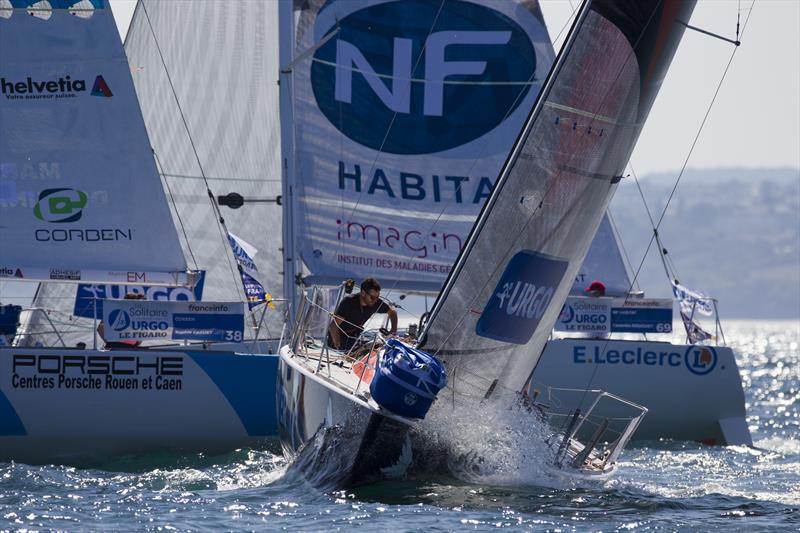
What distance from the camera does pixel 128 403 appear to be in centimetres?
1131

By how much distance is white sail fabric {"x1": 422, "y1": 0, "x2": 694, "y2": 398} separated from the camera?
27.5 feet

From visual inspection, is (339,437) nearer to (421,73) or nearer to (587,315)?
(587,315)

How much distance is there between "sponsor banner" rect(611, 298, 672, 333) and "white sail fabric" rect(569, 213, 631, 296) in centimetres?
84

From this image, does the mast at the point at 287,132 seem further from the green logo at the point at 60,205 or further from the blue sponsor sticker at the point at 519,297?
the blue sponsor sticker at the point at 519,297

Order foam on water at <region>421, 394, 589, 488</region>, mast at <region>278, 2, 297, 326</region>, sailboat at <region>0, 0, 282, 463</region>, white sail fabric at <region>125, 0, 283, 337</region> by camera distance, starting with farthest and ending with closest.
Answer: white sail fabric at <region>125, 0, 283, 337</region>, mast at <region>278, 2, 297, 326</region>, sailboat at <region>0, 0, 282, 463</region>, foam on water at <region>421, 394, 589, 488</region>

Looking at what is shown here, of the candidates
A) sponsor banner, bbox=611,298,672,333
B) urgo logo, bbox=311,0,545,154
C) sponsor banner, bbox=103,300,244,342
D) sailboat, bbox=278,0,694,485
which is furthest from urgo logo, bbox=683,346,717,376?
sailboat, bbox=278,0,694,485

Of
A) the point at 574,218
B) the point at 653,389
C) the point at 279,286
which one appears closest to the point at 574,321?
the point at 653,389

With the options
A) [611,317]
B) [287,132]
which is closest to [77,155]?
[287,132]

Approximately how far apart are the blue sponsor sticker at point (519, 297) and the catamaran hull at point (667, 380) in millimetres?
5055

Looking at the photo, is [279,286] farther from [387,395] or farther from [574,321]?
[387,395]

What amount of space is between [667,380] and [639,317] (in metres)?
0.73

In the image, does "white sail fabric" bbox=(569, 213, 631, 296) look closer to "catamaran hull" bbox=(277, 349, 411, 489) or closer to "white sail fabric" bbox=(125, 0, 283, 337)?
"white sail fabric" bbox=(125, 0, 283, 337)

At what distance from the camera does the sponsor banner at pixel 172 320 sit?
11.5 metres

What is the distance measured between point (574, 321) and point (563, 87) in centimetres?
607
